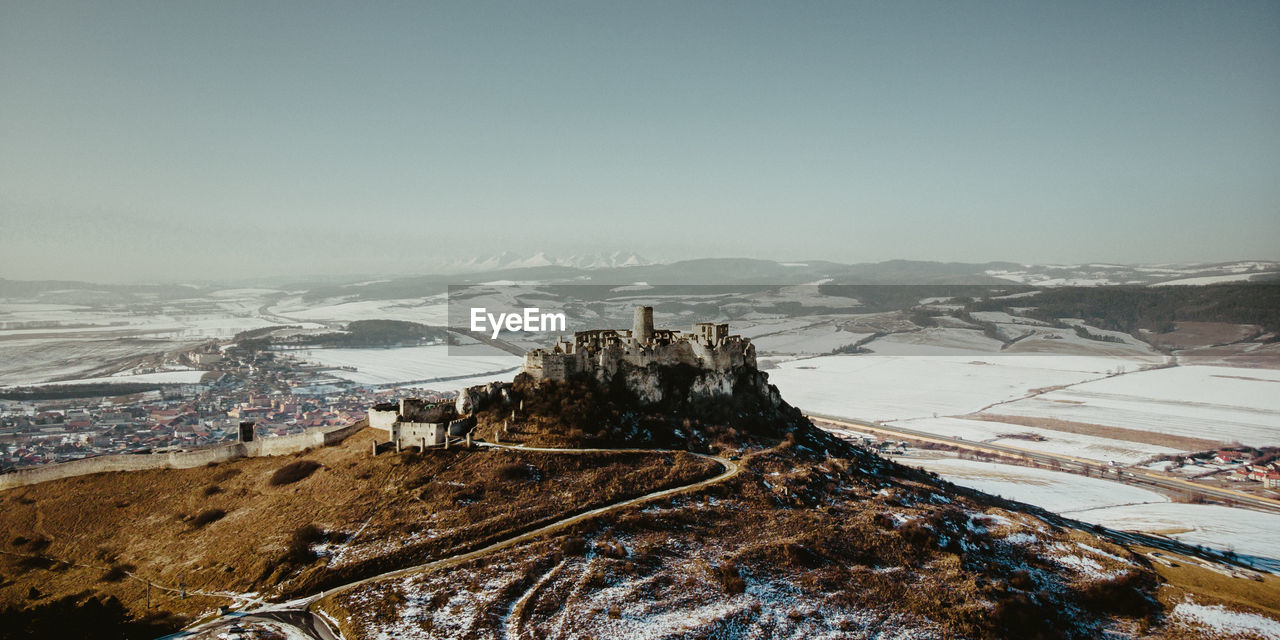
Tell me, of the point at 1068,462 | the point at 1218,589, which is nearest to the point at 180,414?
the point at 1218,589

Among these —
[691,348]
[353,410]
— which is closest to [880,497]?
[691,348]

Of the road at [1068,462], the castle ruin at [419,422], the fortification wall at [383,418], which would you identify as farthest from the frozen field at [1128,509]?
the fortification wall at [383,418]

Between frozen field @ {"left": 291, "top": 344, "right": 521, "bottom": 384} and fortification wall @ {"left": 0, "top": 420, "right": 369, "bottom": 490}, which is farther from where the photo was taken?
frozen field @ {"left": 291, "top": 344, "right": 521, "bottom": 384}

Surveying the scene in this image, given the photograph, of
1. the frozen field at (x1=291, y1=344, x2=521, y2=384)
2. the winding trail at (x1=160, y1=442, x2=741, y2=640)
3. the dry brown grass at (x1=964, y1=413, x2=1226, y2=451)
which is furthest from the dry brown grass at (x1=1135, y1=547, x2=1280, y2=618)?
the frozen field at (x1=291, y1=344, x2=521, y2=384)

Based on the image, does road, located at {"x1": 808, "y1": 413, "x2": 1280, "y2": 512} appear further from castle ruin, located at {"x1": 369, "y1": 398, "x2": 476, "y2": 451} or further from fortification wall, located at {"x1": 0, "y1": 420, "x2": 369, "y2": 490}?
fortification wall, located at {"x1": 0, "y1": 420, "x2": 369, "y2": 490}

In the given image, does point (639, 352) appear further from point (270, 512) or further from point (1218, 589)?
point (1218, 589)

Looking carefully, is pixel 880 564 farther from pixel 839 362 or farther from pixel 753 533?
pixel 839 362
